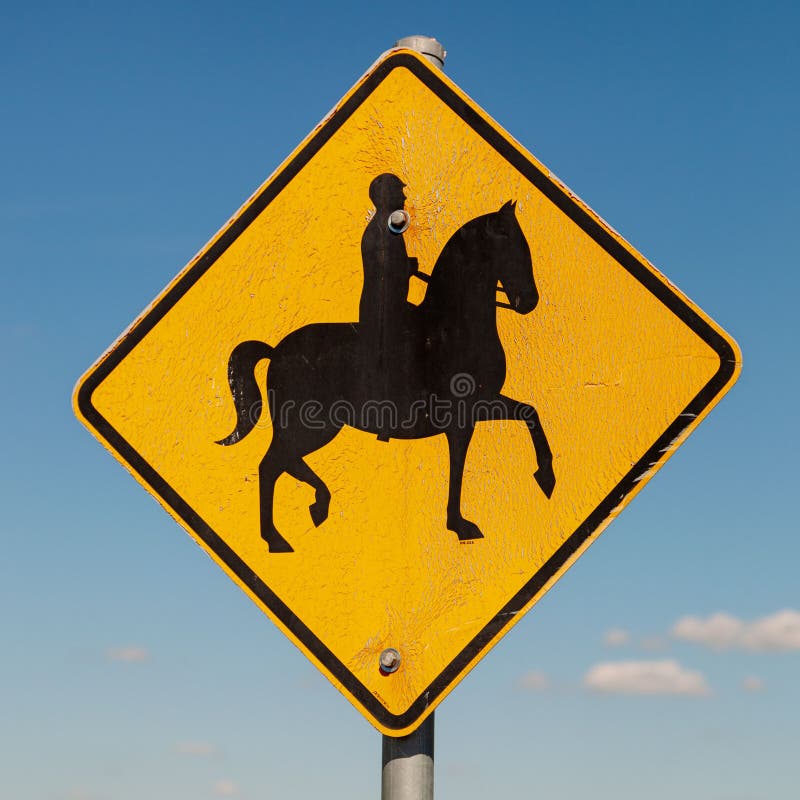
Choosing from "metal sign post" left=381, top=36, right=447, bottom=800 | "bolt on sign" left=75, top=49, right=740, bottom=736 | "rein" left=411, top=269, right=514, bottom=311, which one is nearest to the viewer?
"metal sign post" left=381, top=36, right=447, bottom=800

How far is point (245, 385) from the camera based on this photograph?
1.78 m

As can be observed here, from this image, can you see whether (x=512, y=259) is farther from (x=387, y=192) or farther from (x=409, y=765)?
(x=409, y=765)

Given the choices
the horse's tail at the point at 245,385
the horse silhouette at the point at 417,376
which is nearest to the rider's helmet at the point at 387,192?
the horse silhouette at the point at 417,376

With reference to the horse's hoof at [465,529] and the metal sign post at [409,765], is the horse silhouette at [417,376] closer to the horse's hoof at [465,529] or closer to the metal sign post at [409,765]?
the horse's hoof at [465,529]

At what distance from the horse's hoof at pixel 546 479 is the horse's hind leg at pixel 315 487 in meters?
0.34

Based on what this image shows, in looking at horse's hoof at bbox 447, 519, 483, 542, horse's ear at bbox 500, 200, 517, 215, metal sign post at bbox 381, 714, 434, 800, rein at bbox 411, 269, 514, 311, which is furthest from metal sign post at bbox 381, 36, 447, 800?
horse's ear at bbox 500, 200, 517, 215

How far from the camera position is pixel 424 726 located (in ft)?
5.24

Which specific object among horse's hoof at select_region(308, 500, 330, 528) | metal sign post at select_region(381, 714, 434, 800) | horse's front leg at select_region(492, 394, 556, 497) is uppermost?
horse's front leg at select_region(492, 394, 556, 497)

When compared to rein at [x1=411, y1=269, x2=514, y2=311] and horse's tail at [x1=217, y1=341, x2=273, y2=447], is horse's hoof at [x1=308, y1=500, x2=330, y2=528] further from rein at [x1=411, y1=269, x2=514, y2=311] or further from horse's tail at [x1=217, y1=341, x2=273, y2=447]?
rein at [x1=411, y1=269, x2=514, y2=311]

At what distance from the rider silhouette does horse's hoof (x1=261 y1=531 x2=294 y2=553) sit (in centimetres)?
23

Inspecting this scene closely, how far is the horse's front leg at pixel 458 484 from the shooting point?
1.67 m

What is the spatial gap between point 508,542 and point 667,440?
12.1 inches

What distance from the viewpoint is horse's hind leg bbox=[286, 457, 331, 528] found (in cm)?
170

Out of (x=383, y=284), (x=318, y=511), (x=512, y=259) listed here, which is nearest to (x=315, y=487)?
(x=318, y=511)
